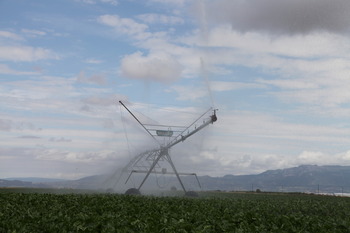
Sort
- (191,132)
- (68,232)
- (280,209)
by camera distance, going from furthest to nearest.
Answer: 1. (191,132)
2. (280,209)
3. (68,232)

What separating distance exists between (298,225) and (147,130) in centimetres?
5641

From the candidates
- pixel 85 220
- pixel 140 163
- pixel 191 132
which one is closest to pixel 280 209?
pixel 85 220

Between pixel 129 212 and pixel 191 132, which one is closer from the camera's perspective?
pixel 129 212

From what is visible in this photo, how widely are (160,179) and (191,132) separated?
24.3 metres

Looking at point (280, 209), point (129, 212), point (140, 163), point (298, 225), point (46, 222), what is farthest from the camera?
point (140, 163)

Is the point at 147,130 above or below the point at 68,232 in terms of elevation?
above

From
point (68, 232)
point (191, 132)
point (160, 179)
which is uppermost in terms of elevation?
point (191, 132)

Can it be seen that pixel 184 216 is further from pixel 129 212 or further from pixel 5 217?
pixel 5 217

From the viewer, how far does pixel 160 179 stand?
10119cm

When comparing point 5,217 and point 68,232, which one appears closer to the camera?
point 68,232

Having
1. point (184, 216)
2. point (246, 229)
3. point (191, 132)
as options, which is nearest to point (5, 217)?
point (184, 216)

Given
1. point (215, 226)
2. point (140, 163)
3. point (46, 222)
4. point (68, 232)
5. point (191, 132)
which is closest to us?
point (68, 232)

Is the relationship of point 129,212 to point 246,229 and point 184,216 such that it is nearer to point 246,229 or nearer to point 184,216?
point 184,216

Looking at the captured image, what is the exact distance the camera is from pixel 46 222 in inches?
949
